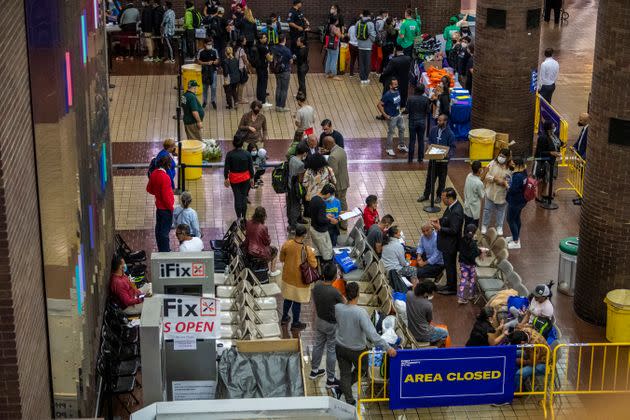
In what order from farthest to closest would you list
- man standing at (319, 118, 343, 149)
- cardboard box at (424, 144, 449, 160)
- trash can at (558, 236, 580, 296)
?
cardboard box at (424, 144, 449, 160), man standing at (319, 118, 343, 149), trash can at (558, 236, 580, 296)

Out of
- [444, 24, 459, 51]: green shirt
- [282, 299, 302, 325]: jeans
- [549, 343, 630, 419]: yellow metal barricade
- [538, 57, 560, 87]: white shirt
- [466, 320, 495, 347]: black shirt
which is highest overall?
[444, 24, 459, 51]: green shirt

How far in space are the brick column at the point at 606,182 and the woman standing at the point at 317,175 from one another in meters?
4.09

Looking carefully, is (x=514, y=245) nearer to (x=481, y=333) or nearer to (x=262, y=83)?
(x=481, y=333)

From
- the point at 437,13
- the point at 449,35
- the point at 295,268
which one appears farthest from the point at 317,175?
the point at 437,13

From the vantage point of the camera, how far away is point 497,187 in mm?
18281

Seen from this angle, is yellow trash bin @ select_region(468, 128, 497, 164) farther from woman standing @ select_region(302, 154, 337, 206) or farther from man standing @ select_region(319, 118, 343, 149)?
woman standing @ select_region(302, 154, 337, 206)

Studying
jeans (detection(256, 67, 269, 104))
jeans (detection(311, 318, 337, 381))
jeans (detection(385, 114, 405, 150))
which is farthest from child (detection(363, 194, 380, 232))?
jeans (detection(256, 67, 269, 104))

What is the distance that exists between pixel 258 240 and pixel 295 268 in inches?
62.9

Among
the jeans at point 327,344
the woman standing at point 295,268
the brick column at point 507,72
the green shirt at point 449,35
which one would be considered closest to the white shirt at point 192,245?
the woman standing at point 295,268

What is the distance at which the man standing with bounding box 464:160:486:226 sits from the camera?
18078 mm

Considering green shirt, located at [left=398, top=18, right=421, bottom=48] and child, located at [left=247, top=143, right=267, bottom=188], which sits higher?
green shirt, located at [left=398, top=18, right=421, bottom=48]

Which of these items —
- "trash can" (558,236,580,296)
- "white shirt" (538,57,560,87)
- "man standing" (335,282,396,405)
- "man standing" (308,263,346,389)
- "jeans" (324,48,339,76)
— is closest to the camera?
"man standing" (335,282,396,405)

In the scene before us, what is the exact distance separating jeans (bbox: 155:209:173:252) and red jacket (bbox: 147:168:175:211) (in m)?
0.14

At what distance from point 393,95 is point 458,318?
269 inches
